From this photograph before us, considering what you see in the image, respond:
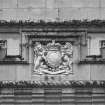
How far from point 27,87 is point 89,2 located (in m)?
3.33

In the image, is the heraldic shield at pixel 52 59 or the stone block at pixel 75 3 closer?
the heraldic shield at pixel 52 59

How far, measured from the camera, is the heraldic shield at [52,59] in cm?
1548

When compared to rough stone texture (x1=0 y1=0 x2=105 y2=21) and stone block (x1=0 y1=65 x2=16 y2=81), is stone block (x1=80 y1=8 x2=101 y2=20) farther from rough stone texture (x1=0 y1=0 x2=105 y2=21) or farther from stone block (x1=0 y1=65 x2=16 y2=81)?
stone block (x1=0 y1=65 x2=16 y2=81)

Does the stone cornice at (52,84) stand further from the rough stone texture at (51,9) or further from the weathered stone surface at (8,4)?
the weathered stone surface at (8,4)

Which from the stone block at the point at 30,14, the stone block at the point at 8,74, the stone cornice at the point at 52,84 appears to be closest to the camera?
the stone cornice at the point at 52,84

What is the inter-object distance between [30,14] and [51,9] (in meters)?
0.68

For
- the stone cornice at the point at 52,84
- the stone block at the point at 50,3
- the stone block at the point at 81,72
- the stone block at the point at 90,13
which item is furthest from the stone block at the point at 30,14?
the stone cornice at the point at 52,84

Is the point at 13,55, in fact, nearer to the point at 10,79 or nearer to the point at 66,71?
the point at 10,79

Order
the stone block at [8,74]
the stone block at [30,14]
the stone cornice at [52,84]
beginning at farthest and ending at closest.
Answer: the stone block at [30,14]
the stone block at [8,74]
the stone cornice at [52,84]

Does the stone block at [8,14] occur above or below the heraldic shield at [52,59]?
above

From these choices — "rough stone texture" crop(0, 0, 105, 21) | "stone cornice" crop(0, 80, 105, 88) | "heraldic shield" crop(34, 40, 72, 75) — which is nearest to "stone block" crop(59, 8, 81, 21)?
"rough stone texture" crop(0, 0, 105, 21)

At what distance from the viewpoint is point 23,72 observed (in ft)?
50.6

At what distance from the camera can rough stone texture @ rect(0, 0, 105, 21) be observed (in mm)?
15719

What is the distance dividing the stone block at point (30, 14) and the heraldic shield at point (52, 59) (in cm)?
85
